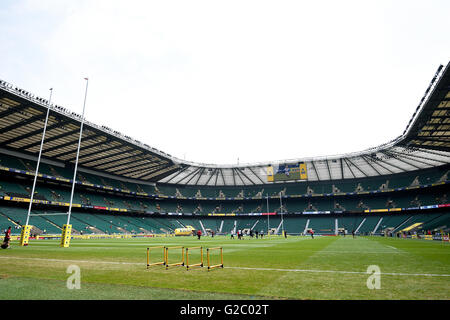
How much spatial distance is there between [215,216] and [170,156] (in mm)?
29020

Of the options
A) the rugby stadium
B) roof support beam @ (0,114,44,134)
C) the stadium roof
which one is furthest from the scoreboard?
roof support beam @ (0,114,44,134)

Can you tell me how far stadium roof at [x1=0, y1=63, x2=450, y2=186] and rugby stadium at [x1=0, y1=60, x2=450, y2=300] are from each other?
10.2 inches

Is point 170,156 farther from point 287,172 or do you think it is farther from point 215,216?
point 287,172

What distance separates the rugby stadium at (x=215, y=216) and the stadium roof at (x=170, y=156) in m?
0.26

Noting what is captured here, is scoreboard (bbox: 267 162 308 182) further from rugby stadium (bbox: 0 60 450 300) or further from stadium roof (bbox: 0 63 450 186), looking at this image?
stadium roof (bbox: 0 63 450 186)

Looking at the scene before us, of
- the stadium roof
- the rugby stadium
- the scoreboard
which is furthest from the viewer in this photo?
the scoreboard

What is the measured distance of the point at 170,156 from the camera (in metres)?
62.0

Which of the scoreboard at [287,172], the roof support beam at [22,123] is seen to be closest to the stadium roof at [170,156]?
the roof support beam at [22,123]

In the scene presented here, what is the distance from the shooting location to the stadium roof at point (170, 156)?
32.8m

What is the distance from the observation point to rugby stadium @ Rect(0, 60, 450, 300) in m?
7.53

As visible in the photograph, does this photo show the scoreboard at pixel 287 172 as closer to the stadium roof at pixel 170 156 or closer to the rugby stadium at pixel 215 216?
the rugby stadium at pixel 215 216
